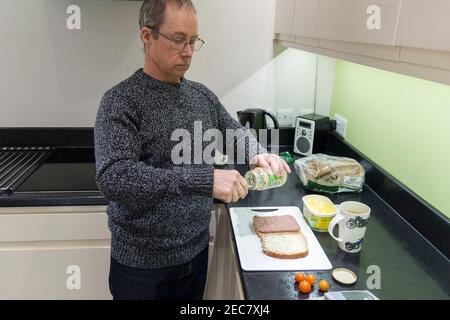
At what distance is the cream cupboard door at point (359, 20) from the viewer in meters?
0.79

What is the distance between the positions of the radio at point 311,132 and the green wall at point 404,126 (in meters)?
0.11

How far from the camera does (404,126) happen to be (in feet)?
4.08

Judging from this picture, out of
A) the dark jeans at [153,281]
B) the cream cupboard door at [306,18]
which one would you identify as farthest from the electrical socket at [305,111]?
the dark jeans at [153,281]

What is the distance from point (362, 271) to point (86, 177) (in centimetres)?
112

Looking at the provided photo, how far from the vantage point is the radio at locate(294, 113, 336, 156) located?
5.66 ft

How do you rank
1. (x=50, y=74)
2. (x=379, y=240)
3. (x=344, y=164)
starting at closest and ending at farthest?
(x=379, y=240) → (x=344, y=164) → (x=50, y=74)

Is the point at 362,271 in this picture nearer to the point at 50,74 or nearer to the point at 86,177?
the point at 86,177

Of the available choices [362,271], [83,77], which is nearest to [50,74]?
[83,77]

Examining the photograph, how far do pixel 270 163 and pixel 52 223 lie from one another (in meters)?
0.85

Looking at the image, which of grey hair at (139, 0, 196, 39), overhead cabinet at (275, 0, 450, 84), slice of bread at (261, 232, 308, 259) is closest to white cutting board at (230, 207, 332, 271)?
slice of bread at (261, 232, 308, 259)

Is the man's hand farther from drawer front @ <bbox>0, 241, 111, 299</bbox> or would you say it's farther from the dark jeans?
drawer front @ <bbox>0, 241, 111, 299</bbox>

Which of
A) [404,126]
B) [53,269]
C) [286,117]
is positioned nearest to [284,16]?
[286,117]

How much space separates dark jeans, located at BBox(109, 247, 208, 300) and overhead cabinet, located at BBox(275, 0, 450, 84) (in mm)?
797

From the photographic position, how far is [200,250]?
3.87 feet
